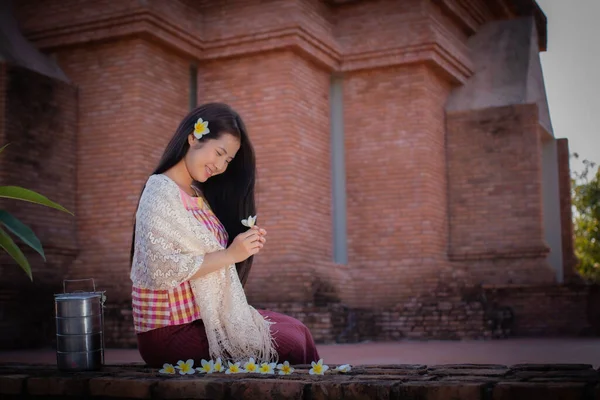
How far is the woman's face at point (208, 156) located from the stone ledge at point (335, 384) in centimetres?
103

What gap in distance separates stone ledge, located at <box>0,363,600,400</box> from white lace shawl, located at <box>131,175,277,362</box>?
0.32 m

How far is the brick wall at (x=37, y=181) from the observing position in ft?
36.2

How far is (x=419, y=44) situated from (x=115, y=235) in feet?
17.3

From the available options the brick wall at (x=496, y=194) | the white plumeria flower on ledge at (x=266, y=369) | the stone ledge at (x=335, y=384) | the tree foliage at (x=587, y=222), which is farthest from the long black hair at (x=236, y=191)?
the tree foliage at (x=587, y=222)

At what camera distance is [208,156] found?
14.4 ft

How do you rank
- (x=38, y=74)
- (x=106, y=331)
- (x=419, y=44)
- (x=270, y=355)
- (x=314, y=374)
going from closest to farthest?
Answer: (x=314, y=374), (x=270, y=355), (x=106, y=331), (x=38, y=74), (x=419, y=44)

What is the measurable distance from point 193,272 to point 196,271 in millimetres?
18

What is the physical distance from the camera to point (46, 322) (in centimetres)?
1123

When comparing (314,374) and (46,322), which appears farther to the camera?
(46,322)

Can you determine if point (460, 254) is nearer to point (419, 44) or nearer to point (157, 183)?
point (419, 44)

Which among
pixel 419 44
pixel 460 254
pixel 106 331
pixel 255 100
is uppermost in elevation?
pixel 419 44

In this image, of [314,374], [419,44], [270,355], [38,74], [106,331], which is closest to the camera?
[314,374]

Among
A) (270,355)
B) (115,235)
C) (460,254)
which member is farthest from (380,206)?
(270,355)

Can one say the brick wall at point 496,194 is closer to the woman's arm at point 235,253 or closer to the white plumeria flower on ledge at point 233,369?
the woman's arm at point 235,253
